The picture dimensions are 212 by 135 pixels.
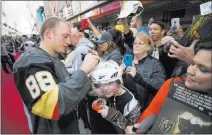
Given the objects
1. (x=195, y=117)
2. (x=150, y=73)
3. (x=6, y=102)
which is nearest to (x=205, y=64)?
(x=195, y=117)

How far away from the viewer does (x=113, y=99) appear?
1.68 m

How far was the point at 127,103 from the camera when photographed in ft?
5.38

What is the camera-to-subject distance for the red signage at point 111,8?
29.0ft

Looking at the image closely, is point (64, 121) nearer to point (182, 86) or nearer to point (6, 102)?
point (182, 86)

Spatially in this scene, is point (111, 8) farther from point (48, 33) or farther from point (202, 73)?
point (202, 73)

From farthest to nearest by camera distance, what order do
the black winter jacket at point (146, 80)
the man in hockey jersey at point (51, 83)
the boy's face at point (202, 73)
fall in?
the black winter jacket at point (146, 80)
the man in hockey jersey at point (51, 83)
the boy's face at point (202, 73)

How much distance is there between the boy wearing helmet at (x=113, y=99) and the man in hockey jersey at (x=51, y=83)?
182 millimetres

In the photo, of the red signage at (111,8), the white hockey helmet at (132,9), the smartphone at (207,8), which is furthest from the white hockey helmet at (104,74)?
the red signage at (111,8)

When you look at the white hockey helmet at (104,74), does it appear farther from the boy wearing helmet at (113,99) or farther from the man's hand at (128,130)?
the man's hand at (128,130)

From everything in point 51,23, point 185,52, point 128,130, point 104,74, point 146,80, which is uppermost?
point 51,23

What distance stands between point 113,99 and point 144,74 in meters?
0.66

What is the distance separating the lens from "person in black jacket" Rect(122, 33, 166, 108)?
2.00m

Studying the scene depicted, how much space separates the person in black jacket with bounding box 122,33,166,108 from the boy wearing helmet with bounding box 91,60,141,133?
0.29 metres

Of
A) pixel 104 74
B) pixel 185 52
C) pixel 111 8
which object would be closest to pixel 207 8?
pixel 185 52
